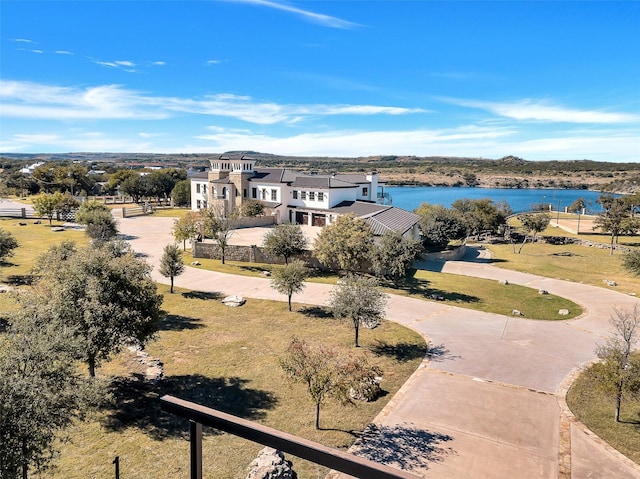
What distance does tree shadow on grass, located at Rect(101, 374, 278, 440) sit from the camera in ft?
48.6

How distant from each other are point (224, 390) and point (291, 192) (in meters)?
47.3

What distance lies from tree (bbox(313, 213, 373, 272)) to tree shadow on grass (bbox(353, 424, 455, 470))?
62.8ft

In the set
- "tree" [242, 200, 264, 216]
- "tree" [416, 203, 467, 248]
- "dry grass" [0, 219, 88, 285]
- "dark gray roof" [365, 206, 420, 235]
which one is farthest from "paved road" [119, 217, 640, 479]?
"tree" [242, 200, 264, 216]

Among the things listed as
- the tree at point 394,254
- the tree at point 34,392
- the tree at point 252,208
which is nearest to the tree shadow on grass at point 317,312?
the tree at point 394,254

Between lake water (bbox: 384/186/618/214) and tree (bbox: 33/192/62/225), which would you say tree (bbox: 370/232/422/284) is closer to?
tree (bbox: 33/192/62/225)

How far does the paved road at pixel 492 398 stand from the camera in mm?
13000

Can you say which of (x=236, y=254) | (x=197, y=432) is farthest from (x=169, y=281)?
(x=197, y=432)

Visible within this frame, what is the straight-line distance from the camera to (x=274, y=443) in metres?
2.57

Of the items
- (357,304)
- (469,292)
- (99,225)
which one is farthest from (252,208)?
(357,304)

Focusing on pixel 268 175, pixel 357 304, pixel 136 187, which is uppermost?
pixel 268 175

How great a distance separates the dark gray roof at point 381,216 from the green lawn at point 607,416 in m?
24.0

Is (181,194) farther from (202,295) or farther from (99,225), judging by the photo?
(202,295)

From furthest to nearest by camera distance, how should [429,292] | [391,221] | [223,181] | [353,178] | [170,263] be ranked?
[353,178], [223,181], [391,221], [429,292], [170,263]

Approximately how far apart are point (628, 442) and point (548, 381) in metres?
4.50
